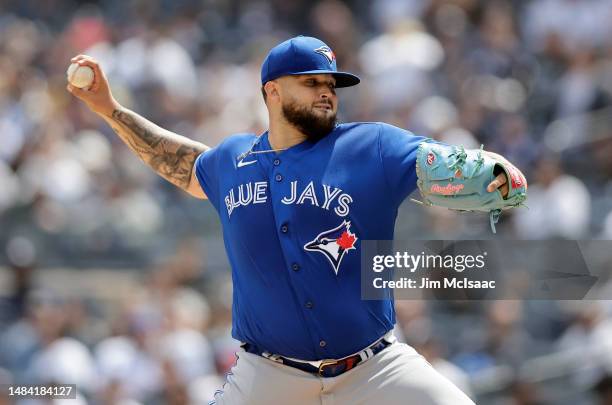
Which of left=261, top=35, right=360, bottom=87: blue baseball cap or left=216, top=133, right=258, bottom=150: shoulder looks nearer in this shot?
left=261, top=35, right=360, bottom=87: blue baseball cap

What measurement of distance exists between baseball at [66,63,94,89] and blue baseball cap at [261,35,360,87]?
3.22ft

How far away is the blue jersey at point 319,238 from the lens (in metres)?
4.50

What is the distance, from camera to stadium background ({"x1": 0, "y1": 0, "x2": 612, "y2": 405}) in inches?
337

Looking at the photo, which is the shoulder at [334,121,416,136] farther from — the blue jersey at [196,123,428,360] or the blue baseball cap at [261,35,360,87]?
the blue baseball cap at [261,35,360,87]

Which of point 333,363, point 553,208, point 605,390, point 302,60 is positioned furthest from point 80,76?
point 553,208

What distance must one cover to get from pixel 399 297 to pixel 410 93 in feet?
10.0

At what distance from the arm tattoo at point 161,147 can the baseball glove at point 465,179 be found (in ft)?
4.24

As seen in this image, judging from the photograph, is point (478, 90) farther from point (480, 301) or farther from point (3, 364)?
point (3, 364)

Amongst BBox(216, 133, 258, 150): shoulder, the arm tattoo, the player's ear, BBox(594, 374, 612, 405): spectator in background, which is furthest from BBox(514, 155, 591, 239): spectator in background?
the player's ear

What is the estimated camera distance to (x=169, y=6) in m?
13.8

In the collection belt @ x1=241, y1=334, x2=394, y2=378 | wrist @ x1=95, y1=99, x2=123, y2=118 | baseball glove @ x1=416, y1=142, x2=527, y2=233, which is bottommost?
belt @ x1=241, y1=334, x2=394, y2=378

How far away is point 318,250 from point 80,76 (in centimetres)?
155

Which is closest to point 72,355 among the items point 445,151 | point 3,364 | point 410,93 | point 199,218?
point 3,364

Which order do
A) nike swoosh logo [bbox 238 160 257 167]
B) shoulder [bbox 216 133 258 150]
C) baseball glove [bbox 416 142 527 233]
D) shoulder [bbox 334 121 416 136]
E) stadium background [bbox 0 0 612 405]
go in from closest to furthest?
1. baseball glove [bbox 416 142 527 233]
2. shoulder [bbox 334 121 416 136]
3. nike swoosh logo [bbox 238 160 257 167]
4. shoulder [bbox 216 133 258 150]
5. stadium background [bbox 0 0 612 405]
